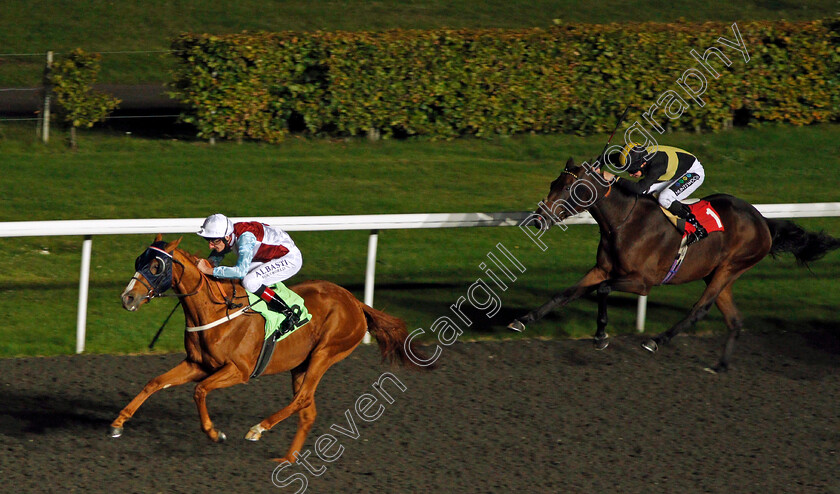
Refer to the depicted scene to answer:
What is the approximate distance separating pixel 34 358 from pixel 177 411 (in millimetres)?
1233

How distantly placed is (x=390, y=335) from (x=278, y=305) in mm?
753

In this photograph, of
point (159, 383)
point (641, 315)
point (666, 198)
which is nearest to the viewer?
point (159, 383)

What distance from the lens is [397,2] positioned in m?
20.0

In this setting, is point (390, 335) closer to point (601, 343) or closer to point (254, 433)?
point (254, 433)

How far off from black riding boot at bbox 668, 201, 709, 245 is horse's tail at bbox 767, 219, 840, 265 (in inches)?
28.2

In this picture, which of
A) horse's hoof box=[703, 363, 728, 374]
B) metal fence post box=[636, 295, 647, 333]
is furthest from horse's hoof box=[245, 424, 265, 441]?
metal fence post box=[636, 295, 647, 333]

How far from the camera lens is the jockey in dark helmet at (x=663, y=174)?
638cm

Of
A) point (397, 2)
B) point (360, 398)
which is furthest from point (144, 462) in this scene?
point (397, 2)

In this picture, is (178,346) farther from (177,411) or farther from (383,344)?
(383,344)

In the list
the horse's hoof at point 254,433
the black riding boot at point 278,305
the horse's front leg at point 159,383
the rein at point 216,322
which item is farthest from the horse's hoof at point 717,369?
the horse's front leg at point 159,383

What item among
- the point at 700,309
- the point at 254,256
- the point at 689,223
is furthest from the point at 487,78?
the point at 254,256

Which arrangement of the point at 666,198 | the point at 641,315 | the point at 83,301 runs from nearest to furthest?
the point at 83,301 < the point at 666,198 < the point at 641,315

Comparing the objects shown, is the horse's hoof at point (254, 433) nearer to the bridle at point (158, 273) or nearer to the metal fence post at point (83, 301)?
the bridle at point (158, 273)

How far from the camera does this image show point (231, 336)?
4.69 meters
